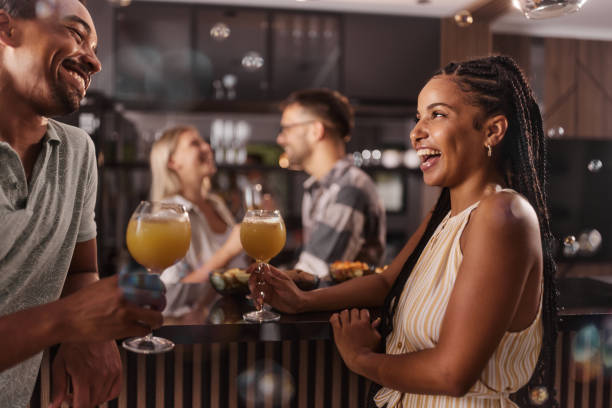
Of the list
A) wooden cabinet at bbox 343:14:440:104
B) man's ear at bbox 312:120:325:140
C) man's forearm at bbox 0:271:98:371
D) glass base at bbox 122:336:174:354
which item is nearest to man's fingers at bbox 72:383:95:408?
glass base at bbox 122:336:174:354

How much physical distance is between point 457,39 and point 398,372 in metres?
4.61

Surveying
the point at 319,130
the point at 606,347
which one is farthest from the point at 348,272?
the point at 319,130

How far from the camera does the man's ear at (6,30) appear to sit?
47.3 inches

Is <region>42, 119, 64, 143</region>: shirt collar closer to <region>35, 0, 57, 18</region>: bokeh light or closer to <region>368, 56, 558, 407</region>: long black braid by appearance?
<region>35, 0, 57, 18</region>: bokeh light

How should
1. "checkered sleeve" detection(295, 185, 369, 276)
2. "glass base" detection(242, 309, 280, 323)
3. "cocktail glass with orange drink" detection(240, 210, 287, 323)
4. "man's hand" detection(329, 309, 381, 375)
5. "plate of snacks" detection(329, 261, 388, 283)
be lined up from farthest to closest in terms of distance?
"checkered sleeve" detection(295, 185, 369, 276) → "plate of snacks" detection(329, 261, 388, 283) → "cocktail glass with orange drink" detection(240, 210, 287, 323) → "glass base" detection(242, 309, 280, 323) → "man's hand" detection(329, 309, 381, 375)

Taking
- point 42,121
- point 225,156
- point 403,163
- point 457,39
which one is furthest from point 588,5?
point 42,121

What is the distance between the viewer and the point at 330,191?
284 centimetres

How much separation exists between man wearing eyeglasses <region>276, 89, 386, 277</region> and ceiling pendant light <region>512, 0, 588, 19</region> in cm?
126

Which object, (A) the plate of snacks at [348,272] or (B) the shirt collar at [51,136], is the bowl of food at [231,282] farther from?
(B) the shirt collar at [51,136]

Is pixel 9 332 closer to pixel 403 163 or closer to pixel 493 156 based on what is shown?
pixel 493 156

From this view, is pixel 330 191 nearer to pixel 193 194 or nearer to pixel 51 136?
pixel 193 194

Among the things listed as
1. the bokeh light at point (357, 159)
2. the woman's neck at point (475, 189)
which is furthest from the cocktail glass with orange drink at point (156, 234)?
the bokeh light at point (357, 159)

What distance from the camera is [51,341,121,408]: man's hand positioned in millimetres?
1208

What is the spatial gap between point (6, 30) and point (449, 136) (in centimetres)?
103
